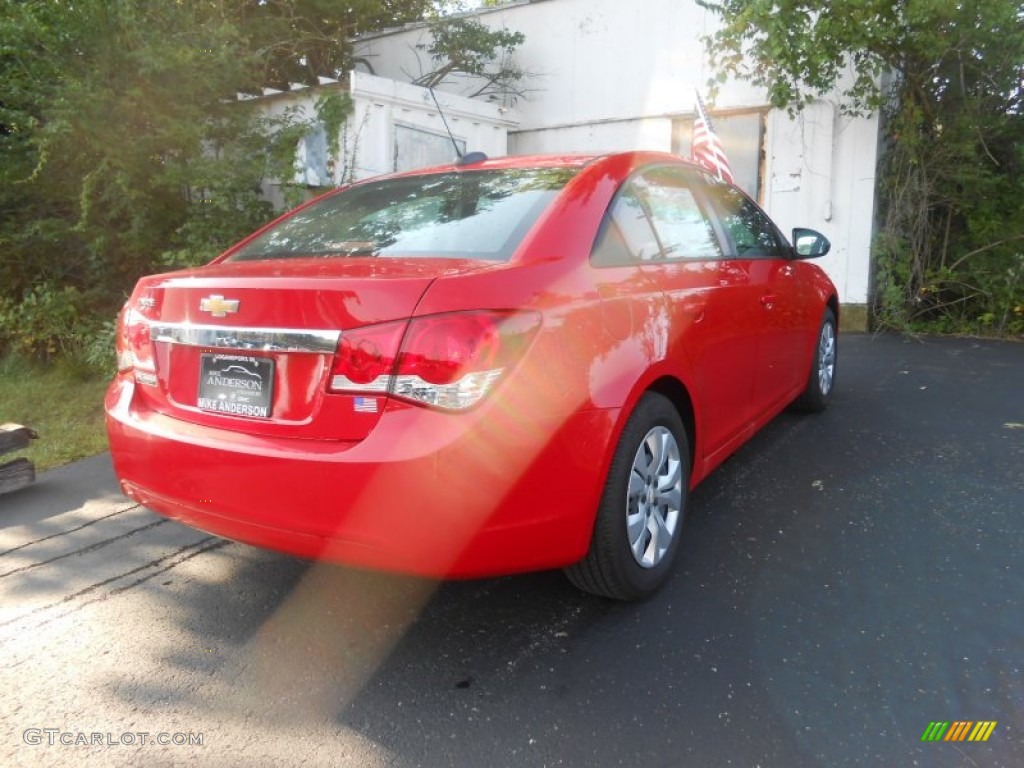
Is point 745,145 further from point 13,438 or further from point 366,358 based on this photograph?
point 366,358

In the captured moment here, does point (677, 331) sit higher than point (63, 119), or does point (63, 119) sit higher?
point (63, 119)

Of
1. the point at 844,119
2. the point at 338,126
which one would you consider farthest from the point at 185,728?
the point at 844,119

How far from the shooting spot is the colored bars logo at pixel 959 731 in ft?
6.90

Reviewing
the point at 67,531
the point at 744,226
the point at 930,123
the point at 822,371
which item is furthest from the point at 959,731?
the point at 930,123

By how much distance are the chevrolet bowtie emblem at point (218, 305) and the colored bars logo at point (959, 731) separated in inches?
91.9

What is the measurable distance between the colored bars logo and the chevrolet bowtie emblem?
7.66 feet

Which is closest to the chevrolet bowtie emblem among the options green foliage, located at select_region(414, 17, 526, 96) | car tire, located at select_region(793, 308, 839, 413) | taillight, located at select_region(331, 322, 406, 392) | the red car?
the red car

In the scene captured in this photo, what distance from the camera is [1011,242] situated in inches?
340

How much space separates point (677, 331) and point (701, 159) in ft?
20.2

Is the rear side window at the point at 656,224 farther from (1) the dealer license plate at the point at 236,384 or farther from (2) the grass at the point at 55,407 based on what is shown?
(2) the grass at the point at 55,407

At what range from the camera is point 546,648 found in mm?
2570

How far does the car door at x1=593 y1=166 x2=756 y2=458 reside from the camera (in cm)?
293

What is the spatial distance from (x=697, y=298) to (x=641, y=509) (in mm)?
909

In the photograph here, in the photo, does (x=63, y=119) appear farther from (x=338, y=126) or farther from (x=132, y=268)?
(x=338, y=126)
